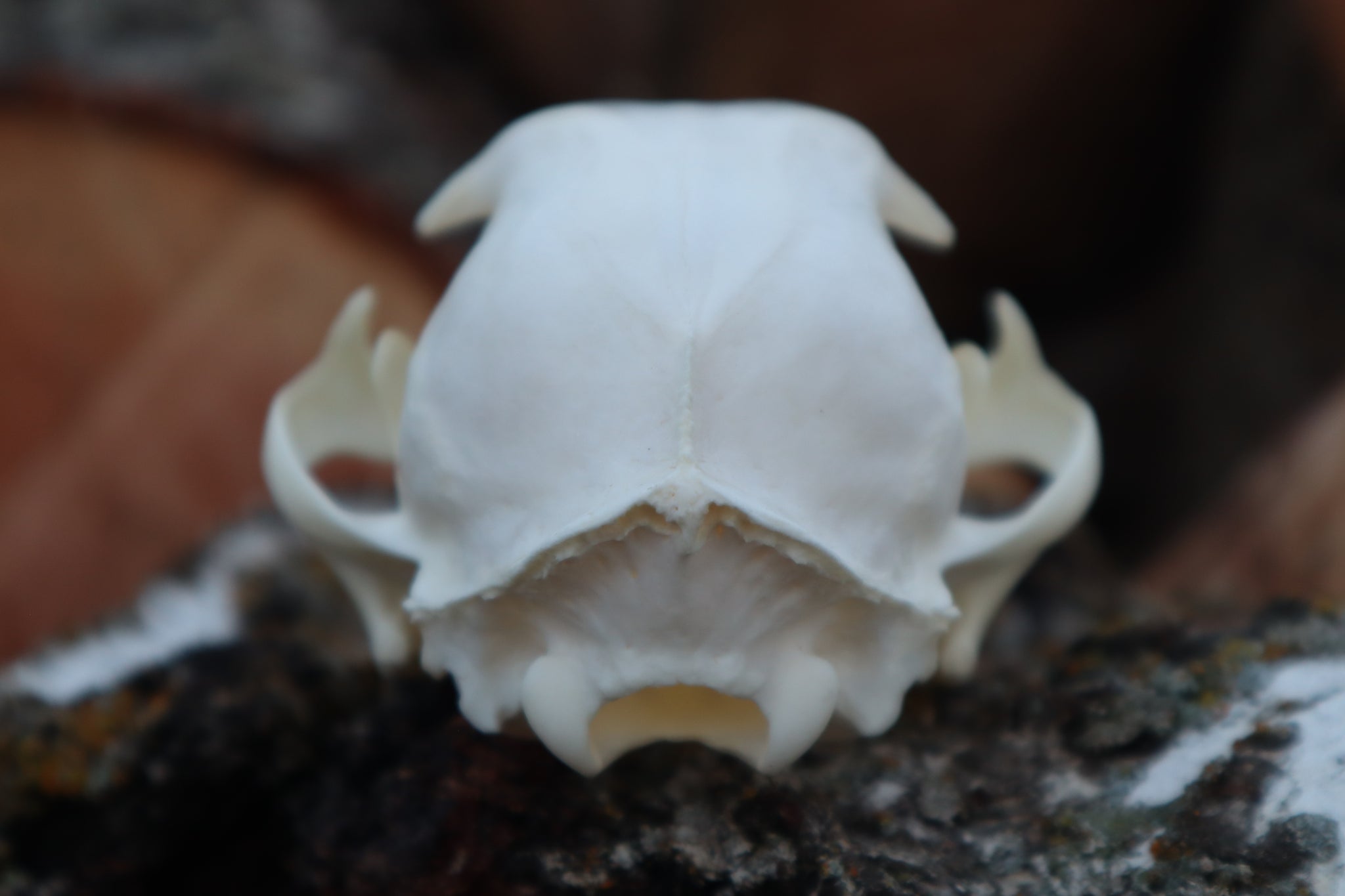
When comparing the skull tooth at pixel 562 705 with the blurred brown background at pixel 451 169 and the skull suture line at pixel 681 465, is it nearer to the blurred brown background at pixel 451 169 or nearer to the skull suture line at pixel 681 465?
the skull suture line at pixel 681 465

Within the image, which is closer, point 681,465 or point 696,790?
point 681,465

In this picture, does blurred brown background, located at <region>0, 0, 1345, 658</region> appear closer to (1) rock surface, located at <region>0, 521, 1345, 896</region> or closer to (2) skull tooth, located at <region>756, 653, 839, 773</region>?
(1) rock surface, located at <region>0, 521, 1345, 896</region>

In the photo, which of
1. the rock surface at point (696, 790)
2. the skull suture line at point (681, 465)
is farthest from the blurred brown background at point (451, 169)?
the skull suture line at point (681, 465)

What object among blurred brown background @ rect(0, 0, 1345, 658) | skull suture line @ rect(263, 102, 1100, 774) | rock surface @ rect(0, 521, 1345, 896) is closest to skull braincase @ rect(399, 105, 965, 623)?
skull suture line @ rect(263, 102, 1100, 774)

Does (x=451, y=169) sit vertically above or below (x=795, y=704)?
below

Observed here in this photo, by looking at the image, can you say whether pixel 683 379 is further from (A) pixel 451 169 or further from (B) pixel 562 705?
(A) pixel 451 169

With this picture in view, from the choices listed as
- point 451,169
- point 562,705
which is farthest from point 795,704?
point 451,169

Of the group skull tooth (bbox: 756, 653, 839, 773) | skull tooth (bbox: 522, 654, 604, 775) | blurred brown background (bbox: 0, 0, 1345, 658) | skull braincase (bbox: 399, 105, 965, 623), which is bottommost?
blurred brown background (bbox: 0, 0, 1345, 658)
